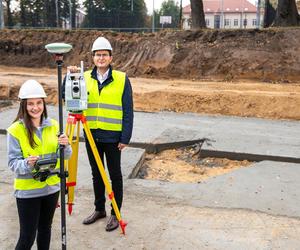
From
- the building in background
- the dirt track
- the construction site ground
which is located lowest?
the construction site ground

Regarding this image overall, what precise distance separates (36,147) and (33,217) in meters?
0.55

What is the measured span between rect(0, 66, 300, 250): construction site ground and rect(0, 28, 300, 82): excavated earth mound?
569 cm

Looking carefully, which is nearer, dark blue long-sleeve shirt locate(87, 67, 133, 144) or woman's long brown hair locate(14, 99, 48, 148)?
woman's long brown hair locate(14, 99, 48, 148)

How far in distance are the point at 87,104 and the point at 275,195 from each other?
9.46 feet

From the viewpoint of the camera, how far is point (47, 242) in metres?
3.60

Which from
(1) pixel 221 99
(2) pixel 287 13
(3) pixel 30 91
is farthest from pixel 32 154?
(2) pixel 287 13

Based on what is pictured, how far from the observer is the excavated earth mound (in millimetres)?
16609

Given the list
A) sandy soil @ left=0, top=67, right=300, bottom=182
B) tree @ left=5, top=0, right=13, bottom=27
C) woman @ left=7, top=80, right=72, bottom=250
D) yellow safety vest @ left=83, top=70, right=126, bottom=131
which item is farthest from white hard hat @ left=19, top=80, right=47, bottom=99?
tree @ left=5, top=0, right=13, bottom=27

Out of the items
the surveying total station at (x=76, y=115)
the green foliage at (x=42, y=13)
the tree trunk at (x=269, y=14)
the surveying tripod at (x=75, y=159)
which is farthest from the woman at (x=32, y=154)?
the green foliage at (x=42, y=13)

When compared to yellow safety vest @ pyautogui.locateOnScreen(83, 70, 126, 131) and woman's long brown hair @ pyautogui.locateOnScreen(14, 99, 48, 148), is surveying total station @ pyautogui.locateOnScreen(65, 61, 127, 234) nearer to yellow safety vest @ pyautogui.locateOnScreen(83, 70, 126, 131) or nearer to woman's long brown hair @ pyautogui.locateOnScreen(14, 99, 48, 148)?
yellow safety vest @ pyautogui.locateOnScreen(83, 70, 126, 131)

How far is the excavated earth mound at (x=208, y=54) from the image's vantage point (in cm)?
1661

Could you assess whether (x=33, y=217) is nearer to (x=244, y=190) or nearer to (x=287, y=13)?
(x=244, y=190)

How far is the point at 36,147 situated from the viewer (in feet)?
10.8

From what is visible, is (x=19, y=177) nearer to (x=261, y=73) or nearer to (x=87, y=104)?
(x=87, y=104)
